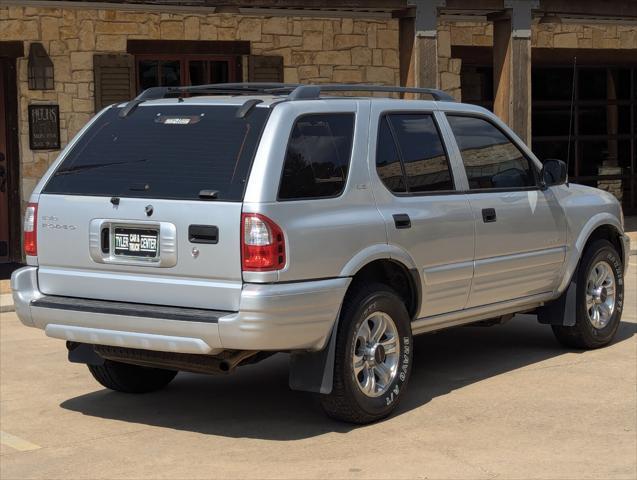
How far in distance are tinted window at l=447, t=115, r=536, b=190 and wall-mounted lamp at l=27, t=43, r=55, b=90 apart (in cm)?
778

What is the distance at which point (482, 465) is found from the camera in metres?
5.97

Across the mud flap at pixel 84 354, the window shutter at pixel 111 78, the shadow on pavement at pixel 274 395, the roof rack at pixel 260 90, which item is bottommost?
the shadow on pavement at pixel 274 395

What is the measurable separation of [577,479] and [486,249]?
7.58 ft

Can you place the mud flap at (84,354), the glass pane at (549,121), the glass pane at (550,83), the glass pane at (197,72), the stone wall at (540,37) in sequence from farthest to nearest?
the glass pane at (549,121), the glass pane at (550,83), the stone wall at (540,37), the glass pane at (197,72), the mud flap at (84,354)

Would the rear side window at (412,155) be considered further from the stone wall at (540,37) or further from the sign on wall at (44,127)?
the stone wall at (540,37)

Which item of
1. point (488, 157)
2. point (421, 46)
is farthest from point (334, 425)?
point (421, 46)

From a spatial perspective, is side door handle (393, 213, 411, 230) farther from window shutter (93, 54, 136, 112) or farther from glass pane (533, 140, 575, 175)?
glass pane (533, 140, 575, 175)

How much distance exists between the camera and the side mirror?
8367mm

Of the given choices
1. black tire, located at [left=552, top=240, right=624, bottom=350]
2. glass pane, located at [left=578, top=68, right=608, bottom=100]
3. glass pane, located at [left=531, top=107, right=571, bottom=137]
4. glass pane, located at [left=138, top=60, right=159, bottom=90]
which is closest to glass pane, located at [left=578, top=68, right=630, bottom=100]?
glass pane, located at [left=578, top=68, right=608, bottom=100]

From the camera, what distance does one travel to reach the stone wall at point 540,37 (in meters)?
17.2

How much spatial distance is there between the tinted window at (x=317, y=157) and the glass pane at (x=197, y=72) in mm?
8707

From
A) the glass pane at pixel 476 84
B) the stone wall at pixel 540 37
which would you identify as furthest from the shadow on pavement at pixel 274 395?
the glass pane at pixel 476 84

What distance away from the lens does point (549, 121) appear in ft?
63.3

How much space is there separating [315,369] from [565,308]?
275 cm
